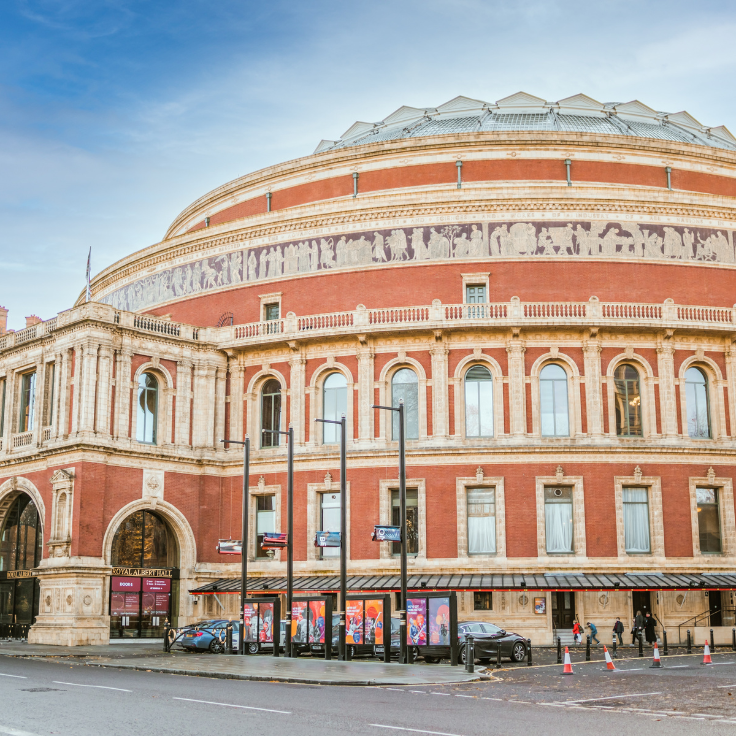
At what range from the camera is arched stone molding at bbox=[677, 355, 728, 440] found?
44.3m

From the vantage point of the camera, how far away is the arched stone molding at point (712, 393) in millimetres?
44344

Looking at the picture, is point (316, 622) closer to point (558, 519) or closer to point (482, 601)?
point (482, 601)

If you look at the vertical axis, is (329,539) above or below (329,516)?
below

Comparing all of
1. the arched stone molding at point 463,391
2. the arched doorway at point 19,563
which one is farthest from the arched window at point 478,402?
the arched doorway at point 19,563

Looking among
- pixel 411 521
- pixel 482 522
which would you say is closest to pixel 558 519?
pixel 482 522

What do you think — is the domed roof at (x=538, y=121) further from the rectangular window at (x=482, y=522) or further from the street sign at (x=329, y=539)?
the street sign at (x=329, y=539)

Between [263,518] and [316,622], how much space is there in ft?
47.0

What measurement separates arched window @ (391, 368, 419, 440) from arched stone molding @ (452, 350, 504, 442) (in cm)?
195

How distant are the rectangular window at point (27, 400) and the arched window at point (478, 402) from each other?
20.7 meters

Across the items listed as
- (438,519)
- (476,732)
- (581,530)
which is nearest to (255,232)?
(438,519)

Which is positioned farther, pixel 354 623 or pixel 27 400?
pixel 27 400

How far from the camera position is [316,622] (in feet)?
109

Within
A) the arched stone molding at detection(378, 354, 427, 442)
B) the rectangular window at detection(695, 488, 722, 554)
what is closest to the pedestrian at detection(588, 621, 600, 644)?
the rectangular window at detection(695, 488, 722, 554)

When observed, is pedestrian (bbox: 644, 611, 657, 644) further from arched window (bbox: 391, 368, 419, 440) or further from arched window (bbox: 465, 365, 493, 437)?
arched window (bbox: 391, 368, 419, 440)
